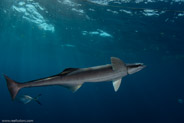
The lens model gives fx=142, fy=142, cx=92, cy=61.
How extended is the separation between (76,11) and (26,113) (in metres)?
22.1

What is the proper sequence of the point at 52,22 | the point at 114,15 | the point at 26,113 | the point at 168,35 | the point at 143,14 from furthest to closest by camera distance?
1. the point at 26,113
2. the point at 52,22
3. the point at 168,35
4. the point at 114,15
5. the point at 143,14

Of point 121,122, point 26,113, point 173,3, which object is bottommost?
point 121,122

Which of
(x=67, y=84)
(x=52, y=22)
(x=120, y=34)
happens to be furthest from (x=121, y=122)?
(x=67, y=84)

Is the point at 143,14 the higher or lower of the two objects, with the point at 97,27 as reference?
higher

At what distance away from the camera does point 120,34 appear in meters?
24.7

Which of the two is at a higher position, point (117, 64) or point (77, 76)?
point (117, 64)

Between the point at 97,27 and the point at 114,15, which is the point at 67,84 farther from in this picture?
the point at 97,27

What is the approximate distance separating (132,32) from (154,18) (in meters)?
5.86

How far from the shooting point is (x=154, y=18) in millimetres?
17125

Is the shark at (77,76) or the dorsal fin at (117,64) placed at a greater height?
the dorsal fin at (117,64)

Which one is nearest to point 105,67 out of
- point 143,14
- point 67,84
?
point 67,84

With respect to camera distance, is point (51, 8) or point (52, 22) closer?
point (51, 8)

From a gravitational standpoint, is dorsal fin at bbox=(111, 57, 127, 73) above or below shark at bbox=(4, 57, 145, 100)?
above

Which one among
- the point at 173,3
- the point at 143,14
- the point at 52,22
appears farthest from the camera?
the point at 52,22
